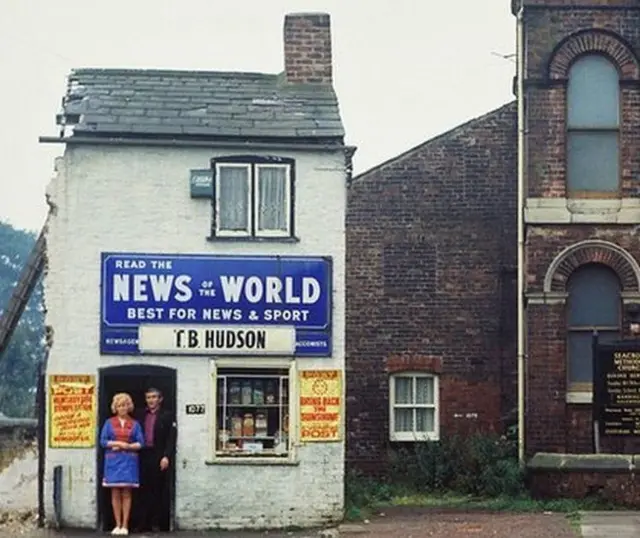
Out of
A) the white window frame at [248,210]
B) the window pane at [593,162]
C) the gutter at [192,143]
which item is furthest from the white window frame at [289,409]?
the window pane at [593,162]

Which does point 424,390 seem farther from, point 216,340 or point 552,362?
point 216,340

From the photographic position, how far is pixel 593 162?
2500 centimetres

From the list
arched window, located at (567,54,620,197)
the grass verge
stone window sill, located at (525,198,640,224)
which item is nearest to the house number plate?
the grass verge

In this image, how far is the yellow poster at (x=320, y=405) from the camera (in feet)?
69.7

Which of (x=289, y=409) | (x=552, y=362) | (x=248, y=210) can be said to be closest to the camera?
(x=289, y=409)

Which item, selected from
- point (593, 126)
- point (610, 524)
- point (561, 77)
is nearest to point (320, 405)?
point (610, 524)

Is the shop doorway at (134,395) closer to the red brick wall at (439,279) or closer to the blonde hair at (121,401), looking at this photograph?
the blonde hair at (121,401)

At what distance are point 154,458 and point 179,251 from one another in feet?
9.55

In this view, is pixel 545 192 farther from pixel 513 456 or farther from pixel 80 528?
pixel 80 528

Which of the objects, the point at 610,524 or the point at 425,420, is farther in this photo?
the point at 425,420

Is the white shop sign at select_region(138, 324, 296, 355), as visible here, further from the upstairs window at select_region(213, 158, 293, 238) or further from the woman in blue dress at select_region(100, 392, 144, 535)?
the upstairs window at select_region(213, 158, 293, 238)

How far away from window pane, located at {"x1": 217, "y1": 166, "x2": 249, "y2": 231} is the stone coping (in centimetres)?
593

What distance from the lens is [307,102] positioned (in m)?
22.6

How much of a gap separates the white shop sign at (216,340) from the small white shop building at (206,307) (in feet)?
0.07
